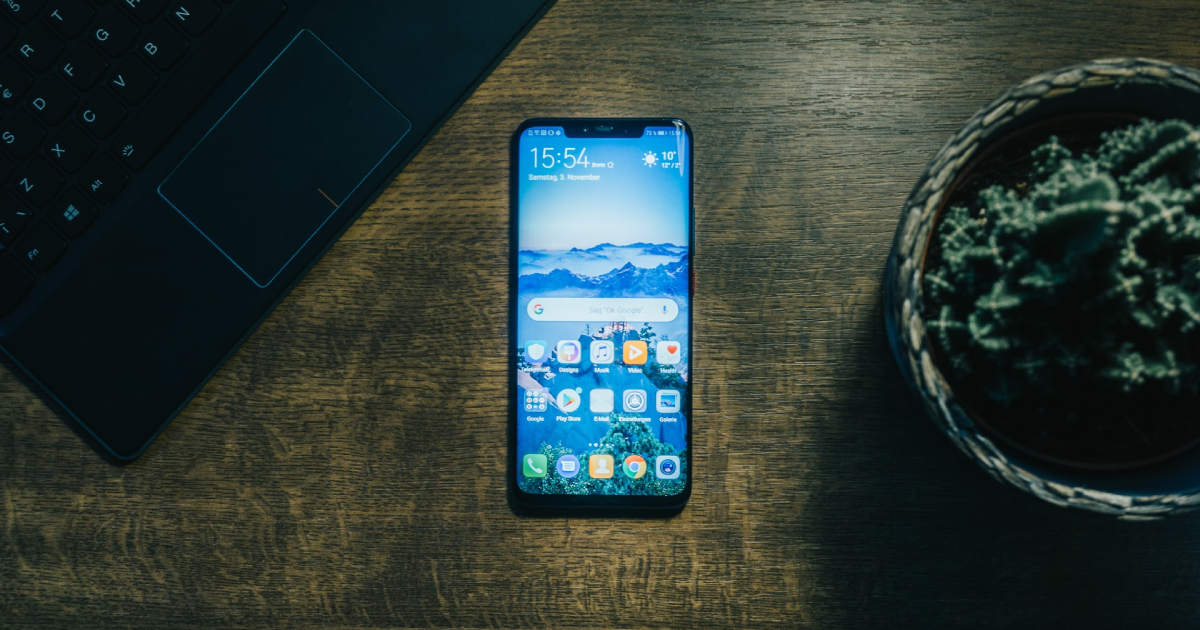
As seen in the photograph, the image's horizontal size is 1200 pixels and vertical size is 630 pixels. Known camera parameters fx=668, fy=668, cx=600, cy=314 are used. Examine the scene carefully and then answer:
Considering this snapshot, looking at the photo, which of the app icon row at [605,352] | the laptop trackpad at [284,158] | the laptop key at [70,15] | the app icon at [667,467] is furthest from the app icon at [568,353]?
the laptop key at [70,15]

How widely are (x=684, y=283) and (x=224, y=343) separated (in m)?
0.37

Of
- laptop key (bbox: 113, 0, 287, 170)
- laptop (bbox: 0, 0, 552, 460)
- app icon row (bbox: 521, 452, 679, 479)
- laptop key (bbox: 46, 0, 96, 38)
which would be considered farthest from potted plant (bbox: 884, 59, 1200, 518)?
laptop key (bbox: 46, 0, 96, 38)

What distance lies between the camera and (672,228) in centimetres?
54

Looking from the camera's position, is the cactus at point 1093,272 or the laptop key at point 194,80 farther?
the laptop key at point 194,80

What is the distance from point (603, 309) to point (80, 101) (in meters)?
0.44

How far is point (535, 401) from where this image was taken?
549mm

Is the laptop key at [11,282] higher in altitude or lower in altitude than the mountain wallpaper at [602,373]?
lower

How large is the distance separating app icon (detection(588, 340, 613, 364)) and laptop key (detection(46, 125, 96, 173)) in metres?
0.43

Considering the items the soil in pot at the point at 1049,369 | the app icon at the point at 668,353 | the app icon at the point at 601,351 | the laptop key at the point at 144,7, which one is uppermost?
the soil in pot at the point at 1049,369

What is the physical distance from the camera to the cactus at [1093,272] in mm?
327

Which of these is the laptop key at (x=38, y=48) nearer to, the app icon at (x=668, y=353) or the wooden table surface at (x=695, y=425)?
the wooden table surface at (x=695, y=425)

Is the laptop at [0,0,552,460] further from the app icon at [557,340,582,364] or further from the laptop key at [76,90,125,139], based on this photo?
the app icon at [557,340,582,364]

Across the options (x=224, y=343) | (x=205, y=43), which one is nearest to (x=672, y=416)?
(x=224, y=343)

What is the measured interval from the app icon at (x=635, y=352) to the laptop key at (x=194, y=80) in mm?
388
